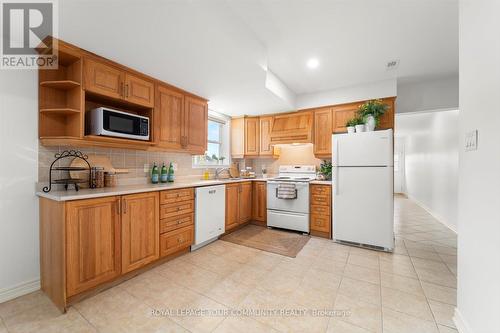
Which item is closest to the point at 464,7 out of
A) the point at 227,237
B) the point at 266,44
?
the point at 266,44

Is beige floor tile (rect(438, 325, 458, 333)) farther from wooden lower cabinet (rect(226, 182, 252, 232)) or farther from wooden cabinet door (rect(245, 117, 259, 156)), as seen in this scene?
wooden cabinet door (rect(245, 117, 259, 156))

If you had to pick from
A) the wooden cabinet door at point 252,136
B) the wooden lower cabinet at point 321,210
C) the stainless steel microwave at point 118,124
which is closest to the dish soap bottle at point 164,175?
the stainless steel microwave at point 118,124

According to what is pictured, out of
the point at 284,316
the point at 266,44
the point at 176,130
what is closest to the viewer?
the point at 284,316

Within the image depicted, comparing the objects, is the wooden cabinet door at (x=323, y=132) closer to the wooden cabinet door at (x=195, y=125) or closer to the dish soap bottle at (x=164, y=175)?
the wooden cabinet door at (x=195, y=125)

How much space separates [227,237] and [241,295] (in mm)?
1517

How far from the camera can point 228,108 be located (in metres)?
3.96

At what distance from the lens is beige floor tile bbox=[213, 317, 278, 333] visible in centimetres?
144

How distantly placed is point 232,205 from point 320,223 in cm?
148

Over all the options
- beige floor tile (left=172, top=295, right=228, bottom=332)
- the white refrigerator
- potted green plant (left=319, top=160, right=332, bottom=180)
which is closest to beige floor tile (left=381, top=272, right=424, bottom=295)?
the white refrigerator

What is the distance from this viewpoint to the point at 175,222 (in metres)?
2.50

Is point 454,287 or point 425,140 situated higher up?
point 425,140

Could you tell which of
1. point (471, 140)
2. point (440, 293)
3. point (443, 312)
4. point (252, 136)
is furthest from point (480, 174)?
point (252, 136)

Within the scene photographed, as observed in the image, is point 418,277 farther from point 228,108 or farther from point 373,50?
point 228,108

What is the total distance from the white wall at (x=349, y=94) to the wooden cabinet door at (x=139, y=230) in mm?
3136
